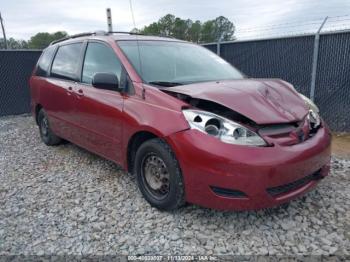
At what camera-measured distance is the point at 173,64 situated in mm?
3729

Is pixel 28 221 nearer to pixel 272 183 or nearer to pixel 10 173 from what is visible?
pixel 10 173

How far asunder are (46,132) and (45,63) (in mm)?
1179

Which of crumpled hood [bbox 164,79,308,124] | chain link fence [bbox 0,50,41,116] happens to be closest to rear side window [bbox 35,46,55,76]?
crumpled hood [bbox 164,79,308,124]

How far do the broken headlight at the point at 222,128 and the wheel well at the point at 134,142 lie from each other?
0.53 metres

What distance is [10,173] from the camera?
447cm

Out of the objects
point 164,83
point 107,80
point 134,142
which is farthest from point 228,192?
point 107,80

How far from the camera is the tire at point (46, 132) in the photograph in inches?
217

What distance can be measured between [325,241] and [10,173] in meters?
3.94

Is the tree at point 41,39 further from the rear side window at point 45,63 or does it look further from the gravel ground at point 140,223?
the gravel ground at point 140,223

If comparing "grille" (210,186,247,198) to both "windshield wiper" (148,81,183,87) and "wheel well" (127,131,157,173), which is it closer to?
"wheel well" (127,131,157,173)

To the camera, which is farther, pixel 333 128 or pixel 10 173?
pixel 333 128

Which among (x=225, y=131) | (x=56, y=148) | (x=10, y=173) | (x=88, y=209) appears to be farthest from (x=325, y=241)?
(x=56, y=148)

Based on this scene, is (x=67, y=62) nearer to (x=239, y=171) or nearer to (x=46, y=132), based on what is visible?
(x=46, y=132)

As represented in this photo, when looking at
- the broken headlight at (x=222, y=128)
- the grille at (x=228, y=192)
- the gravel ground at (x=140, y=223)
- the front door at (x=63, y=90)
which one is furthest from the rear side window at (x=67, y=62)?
the grille at (x=228, y=192)
